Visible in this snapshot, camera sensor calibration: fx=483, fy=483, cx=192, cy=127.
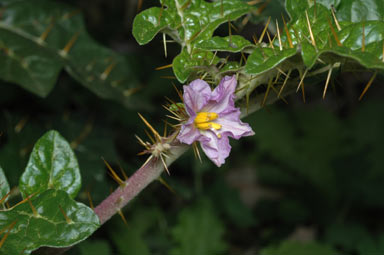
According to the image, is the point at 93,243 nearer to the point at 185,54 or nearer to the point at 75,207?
the point at 75,207

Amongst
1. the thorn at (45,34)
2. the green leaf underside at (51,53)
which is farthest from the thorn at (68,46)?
the thorn at (45,34)

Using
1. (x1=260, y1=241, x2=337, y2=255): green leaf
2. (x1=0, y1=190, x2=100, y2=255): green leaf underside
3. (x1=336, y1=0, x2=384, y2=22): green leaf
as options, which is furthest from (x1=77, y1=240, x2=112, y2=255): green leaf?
(x1=336, y1=0, x2=384, y2=22): green leaf

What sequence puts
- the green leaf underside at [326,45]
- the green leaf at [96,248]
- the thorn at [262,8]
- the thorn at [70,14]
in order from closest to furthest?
the green leaf underside at [326,45], the thorn at [262,8], the green leaf at [96,248], the thorn at [70,14]

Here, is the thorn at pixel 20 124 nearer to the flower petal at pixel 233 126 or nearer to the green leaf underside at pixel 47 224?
the green leaf underside at pixel 47 224

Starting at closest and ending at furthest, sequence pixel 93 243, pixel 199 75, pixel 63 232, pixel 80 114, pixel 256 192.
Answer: pixel 63 232
pixel 199 75
pixel 93 243
pixel 80 114
pixel 256 192

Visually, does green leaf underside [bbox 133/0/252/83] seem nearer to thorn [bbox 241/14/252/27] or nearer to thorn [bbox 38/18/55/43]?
thorn [bbox 241/14/252/27]

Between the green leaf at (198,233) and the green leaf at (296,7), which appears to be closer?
the green leaf at (296,7)

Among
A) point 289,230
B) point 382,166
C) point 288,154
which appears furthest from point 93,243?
point 382,166
